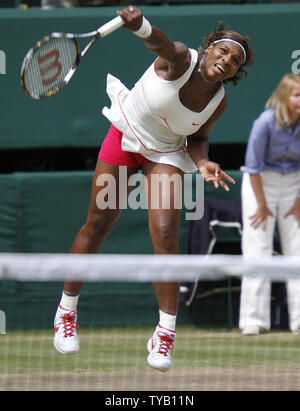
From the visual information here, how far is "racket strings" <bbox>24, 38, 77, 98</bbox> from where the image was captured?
14.2 feet

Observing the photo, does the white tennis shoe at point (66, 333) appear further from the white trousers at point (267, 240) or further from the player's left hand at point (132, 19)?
the white trousers at point (267, 240)

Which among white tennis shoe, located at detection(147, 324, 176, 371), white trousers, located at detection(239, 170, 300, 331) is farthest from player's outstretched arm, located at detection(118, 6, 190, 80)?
white trousers, located at detection(239, 170, 300, 331)

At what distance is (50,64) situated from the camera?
4434mm

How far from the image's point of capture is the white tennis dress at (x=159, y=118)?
452cm

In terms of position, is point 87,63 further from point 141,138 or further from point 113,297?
point 141,138

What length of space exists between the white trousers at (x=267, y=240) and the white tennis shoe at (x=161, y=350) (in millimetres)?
2003

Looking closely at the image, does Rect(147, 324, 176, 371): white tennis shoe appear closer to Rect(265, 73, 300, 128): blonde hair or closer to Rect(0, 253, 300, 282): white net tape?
Rect(0, 253, 300, 282): white net tape

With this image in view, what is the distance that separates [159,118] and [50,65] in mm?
610

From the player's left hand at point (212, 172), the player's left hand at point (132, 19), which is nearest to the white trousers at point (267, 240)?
the player's left hand at point (212, 172)

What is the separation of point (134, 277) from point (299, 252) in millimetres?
3168

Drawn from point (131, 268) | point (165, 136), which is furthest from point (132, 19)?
point (131, 268)

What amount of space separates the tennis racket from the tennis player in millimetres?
408
